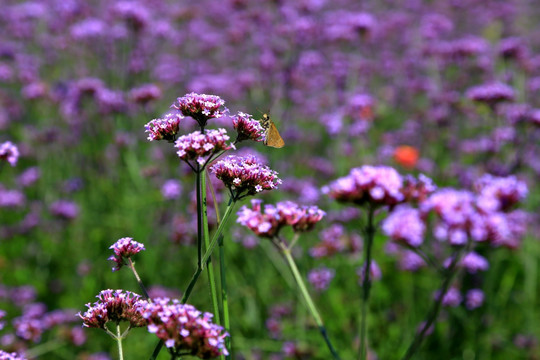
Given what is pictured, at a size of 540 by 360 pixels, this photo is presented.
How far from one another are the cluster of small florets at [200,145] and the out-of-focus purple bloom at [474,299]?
120 inches

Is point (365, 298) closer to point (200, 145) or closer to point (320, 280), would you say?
point (200, 145)

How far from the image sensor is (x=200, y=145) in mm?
1455

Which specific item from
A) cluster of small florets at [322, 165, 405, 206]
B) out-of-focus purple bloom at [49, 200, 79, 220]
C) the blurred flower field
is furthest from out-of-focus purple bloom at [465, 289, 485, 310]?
out-of-focus purple bloom at [49, 200, 79, 220]

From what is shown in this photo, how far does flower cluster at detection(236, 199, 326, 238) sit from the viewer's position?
1.72 m

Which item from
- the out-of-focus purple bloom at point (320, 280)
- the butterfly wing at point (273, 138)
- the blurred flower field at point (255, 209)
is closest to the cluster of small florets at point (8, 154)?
the blurred flower field at point (255, 209)

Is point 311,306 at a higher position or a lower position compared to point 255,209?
lower

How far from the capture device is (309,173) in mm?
6727

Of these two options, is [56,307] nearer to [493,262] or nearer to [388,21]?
[493,262]

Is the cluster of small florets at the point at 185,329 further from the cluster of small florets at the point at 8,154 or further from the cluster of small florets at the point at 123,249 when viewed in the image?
the cluster of small florets at the point at 8,154

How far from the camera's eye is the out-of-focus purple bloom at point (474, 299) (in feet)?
12.1

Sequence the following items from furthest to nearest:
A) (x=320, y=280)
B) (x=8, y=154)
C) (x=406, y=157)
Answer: (x=406, y=157) < (x=320, y=280) < (x=8, y=154)

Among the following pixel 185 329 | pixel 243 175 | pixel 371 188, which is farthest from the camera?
pixel 371 188

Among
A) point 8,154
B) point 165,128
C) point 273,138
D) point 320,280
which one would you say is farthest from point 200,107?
point 320,280

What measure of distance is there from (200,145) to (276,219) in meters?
0.47
